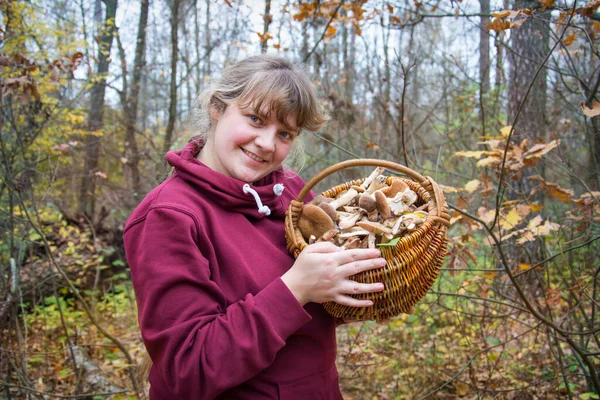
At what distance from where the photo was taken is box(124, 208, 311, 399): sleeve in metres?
1.11

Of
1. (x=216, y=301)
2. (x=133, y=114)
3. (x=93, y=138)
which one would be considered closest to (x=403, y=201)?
(x=216, y=301)

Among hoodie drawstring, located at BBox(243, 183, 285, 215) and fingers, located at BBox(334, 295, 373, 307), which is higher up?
hoodie drawstring, located at BBox(243, 183, 285, 215)

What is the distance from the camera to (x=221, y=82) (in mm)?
1519

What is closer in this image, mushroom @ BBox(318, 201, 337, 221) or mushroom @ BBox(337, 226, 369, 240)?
mushroom @ BBox(337, 226, 369, 240)

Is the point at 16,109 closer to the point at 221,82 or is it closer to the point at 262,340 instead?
the point at 221,82

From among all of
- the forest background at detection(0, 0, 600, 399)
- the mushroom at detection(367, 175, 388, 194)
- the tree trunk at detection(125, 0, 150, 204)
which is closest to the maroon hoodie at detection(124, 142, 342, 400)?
the mushroom at detection(367, 175, 388, 194)

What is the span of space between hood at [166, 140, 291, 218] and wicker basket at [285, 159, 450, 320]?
0.36 feet

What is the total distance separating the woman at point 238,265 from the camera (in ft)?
3.70

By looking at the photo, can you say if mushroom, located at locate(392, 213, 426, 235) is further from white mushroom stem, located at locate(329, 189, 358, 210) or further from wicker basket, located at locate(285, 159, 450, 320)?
white mushroom stem, located at locate(329, 189, 358, 210)

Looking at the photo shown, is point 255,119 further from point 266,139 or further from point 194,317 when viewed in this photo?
point 194,317

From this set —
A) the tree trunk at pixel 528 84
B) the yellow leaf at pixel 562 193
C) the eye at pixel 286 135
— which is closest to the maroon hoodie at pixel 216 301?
the eye at pixel 286 135

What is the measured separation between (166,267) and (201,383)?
1.01 feet

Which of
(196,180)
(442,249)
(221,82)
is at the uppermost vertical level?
(221,82)

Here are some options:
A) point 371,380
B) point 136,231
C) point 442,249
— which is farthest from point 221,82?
point 371,380
